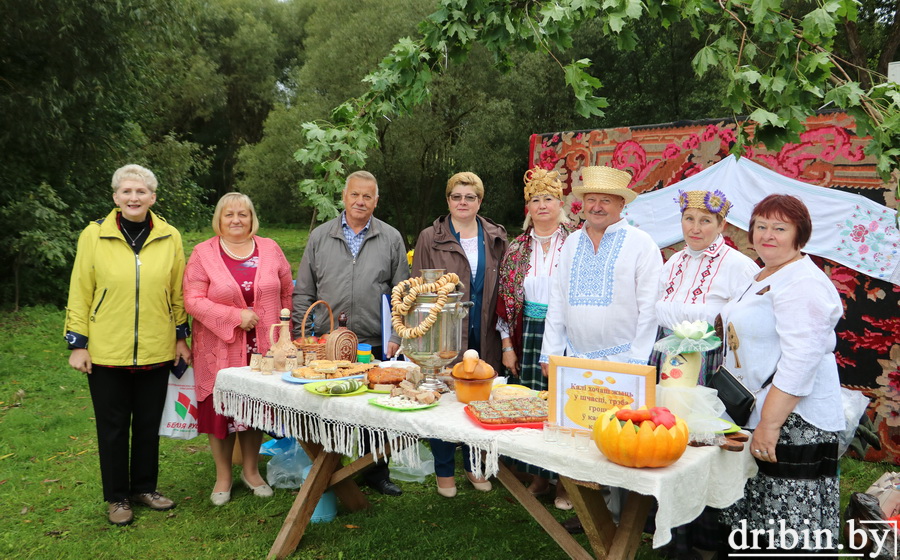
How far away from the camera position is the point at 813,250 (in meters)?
5.16

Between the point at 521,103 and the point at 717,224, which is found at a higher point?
the point at 521,103

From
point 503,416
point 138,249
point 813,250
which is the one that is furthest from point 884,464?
point 138,249

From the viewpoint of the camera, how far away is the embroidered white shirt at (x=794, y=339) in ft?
8.54

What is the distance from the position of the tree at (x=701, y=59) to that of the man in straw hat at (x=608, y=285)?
0.85m

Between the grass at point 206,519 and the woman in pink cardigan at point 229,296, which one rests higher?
the woman in pink cardigan at point 229,296

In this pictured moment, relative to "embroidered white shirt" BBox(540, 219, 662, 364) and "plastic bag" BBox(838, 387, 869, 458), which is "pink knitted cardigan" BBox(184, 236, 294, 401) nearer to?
"embroidered white shirt" BBox(540, 219, 662, 364)

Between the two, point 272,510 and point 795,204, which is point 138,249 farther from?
point 795,204

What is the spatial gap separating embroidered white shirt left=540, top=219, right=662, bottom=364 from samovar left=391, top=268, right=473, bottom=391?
61cm

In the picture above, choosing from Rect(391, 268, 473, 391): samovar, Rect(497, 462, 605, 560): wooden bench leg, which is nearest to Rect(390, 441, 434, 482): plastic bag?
Rect(391, 268, 473, 391): samovar

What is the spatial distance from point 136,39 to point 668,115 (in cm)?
1265

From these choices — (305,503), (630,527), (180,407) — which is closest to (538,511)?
(630,527)

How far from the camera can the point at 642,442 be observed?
217 centimetres

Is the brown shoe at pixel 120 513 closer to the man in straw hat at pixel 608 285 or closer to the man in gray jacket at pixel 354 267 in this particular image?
the man in gray jacket at pixel 354 267

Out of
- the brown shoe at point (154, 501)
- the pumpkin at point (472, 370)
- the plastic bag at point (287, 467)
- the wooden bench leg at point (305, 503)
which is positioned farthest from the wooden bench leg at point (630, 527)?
the brown shoe at point (154, 501)
